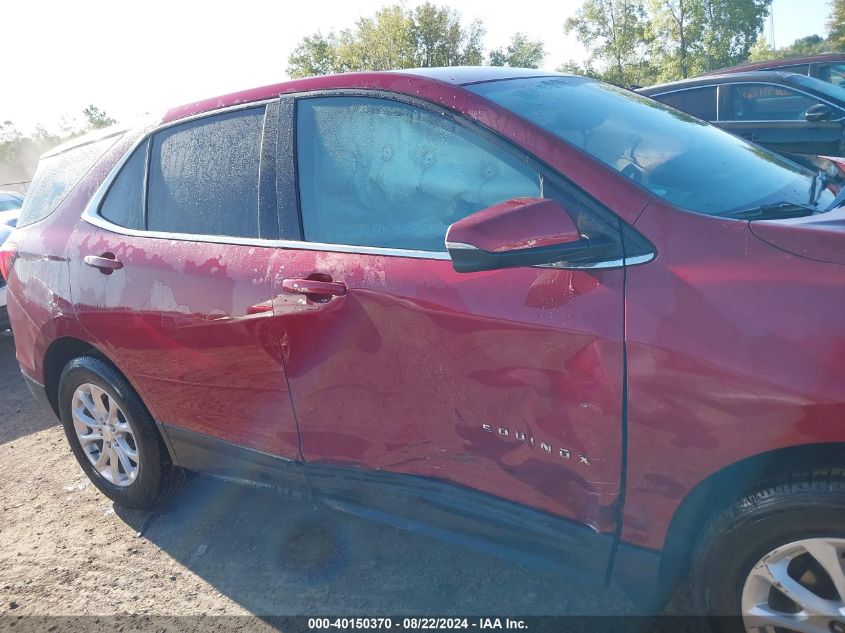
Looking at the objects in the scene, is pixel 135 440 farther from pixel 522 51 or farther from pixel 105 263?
pixel 522 51

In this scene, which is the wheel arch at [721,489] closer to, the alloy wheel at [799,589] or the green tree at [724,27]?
the alloy wheel at [799,589]

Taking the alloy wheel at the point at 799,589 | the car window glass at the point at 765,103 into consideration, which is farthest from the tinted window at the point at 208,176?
the car window glass at the point at 765,103

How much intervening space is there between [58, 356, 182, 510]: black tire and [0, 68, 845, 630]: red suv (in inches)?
0.8

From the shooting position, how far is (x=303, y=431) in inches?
94.7

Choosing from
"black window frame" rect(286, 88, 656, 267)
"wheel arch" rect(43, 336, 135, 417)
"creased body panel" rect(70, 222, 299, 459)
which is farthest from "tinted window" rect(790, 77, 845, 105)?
"wheel arch" rect(43, 336, 135, 417)

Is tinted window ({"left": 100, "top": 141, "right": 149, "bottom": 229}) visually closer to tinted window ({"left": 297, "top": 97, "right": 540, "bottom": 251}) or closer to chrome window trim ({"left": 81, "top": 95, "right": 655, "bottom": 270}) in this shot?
chrome window trim ({"left": 81, "top": 95, "right": 655, "bottom": 270})

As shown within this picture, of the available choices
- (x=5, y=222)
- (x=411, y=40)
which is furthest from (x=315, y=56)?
(x=5, y=222)

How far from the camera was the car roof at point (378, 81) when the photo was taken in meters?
2.22

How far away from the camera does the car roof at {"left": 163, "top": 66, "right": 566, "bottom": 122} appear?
7.29 ft

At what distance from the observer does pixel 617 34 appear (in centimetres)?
3912

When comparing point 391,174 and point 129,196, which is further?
point 129,196

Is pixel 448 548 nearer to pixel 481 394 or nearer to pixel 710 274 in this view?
pixel 481 394

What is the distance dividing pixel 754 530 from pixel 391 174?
1.43 metres

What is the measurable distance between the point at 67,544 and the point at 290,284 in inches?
70.4
